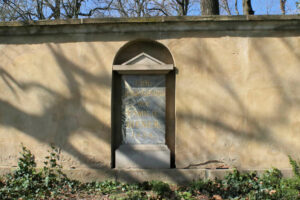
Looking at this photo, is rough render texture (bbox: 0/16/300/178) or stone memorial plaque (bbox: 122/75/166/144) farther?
stone memorial plaque (bbox: 122/75/166/144)

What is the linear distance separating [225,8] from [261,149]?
17.6 metres

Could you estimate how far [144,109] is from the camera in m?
5.42

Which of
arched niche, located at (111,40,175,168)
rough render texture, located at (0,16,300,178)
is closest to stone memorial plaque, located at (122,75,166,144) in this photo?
arched niche, located at (111,40,175,168)

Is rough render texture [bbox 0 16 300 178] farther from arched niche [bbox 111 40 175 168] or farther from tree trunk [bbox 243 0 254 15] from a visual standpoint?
tree trunk [bbox 243 0 254 15]

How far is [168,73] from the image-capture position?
5.55m

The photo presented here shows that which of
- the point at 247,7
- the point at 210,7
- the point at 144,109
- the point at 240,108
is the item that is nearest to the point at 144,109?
the point at 144,109

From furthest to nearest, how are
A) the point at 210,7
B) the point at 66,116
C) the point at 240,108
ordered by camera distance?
the point at 210,7 < the point at 66,116 < the point at 240,108

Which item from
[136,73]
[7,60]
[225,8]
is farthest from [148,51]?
[225,8]

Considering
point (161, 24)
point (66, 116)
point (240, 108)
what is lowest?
point (66, 116)

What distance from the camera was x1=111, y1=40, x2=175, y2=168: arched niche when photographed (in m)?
5.27

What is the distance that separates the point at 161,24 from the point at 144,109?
1.72 m

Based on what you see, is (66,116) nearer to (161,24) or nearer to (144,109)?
(144,109)

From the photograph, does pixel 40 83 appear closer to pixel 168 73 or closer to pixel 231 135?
pixel 168 73

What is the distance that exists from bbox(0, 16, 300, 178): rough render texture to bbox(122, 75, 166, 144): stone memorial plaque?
0.34 metres
